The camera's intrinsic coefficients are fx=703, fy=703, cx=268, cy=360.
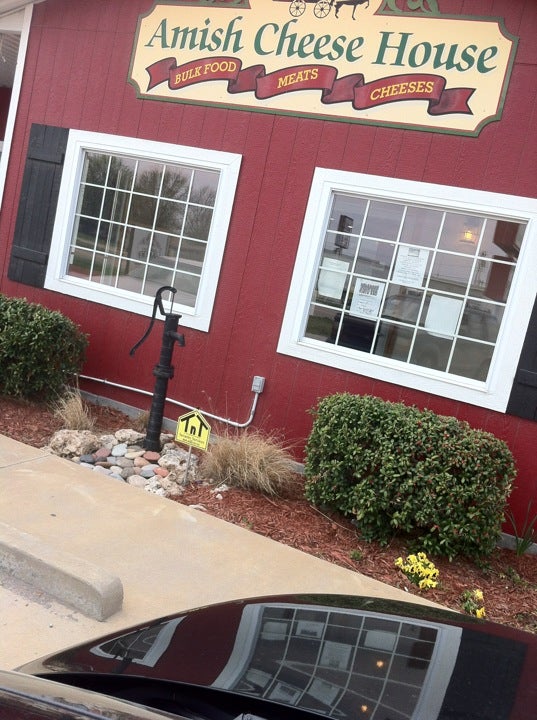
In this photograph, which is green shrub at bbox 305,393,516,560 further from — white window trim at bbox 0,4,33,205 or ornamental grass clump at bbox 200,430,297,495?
white window trim at bbox 0,4,33,205

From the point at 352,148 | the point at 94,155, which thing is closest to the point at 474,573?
the point at 352,148

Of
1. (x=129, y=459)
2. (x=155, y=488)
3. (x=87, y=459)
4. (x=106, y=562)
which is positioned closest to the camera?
(x=106, y=562)

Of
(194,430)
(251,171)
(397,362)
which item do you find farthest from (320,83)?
(194,430)

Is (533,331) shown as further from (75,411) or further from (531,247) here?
(75,411)

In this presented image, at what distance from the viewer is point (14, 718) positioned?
1321 millimetres

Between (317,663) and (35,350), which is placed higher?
(317,663)

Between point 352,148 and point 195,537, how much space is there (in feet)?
11.8

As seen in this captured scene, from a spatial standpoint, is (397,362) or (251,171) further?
(251,171)

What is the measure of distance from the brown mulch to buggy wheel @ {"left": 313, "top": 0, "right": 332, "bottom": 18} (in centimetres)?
413

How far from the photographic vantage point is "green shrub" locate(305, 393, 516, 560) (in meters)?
4.77

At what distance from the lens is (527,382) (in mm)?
5473

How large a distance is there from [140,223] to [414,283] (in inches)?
118

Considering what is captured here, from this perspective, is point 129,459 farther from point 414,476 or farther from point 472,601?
point 472,601

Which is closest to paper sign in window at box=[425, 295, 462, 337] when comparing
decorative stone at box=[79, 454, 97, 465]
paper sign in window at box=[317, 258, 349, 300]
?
paper sign in window at box=[317, 258, 349, 300]
